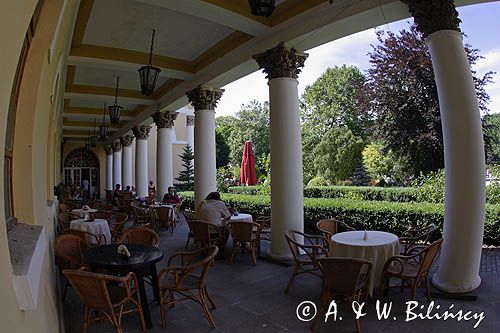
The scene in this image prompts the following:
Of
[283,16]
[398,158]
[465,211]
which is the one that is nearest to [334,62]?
[398,158]

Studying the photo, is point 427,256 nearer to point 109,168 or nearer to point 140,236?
point 140,236

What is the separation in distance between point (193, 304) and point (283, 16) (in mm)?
4859

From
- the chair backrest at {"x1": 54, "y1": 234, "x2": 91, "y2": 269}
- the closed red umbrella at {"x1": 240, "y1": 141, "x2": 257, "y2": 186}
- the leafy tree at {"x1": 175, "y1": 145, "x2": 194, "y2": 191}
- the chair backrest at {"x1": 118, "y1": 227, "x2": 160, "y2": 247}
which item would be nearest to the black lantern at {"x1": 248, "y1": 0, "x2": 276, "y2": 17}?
the chair backrest at {"x1": 118, "y1": 227, "x2": 160, "y2": 247}

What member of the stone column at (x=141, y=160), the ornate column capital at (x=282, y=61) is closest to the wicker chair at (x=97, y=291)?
the ornate column capital at (x=282, y=61)

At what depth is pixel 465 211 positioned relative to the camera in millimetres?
4199

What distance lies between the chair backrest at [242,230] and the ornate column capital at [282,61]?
2716mm

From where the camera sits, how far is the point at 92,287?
3.07 m

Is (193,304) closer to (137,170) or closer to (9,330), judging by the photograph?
(9,330)

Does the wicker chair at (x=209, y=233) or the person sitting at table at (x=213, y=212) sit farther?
the person sitting at table at (x=213, y=212)

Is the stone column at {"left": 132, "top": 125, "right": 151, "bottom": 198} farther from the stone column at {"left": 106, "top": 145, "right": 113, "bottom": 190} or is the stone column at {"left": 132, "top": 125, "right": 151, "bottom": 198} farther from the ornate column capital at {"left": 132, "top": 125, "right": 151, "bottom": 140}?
the stone column at {"left": 106, "top": 145, "right": 113, "bottom": 190}

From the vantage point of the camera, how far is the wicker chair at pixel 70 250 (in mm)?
4299

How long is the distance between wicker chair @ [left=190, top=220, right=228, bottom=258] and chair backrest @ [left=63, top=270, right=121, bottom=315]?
2977 mm

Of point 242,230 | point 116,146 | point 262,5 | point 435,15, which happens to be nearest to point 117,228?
point 242,230

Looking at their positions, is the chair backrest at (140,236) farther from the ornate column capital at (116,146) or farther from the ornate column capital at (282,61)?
the ornate column capital at (116,146)
